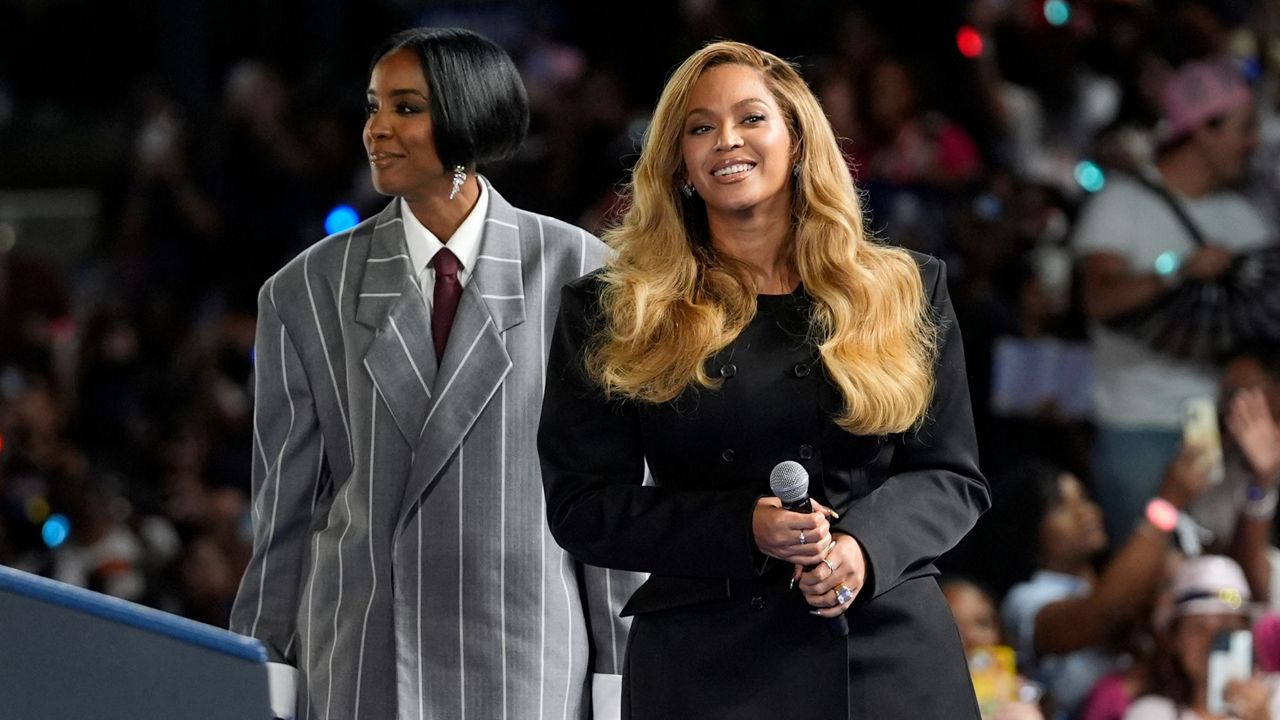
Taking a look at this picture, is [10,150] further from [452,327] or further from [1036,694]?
[452,327]

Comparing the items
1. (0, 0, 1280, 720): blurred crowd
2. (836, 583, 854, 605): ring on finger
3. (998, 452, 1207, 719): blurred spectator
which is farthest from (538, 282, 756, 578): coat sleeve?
(998, 452, 1207, 719): blurred spectator

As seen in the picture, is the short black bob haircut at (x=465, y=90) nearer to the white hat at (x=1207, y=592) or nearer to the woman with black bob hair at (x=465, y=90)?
the woman with black bob hair at (x=465, y=90)

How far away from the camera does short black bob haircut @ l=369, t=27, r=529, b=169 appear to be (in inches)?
111

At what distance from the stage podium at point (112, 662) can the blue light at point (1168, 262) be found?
12.2 feet

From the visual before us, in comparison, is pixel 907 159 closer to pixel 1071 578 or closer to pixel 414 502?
pixel 1071 578

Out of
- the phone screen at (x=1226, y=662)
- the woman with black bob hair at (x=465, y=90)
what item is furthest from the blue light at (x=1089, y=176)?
the woman with black bob hair at (x=465, y=90)

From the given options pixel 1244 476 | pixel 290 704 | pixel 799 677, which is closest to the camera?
pixel 799 677

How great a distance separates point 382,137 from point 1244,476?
2.90 m

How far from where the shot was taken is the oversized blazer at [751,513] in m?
2.26

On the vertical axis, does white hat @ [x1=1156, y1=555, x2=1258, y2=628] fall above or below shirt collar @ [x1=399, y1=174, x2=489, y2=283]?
below

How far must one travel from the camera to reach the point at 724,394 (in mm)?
2334

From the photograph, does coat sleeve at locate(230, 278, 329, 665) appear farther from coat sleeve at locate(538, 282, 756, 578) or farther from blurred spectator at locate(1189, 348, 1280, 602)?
blurred spectator at locate(1189, 348, 1280, 602)

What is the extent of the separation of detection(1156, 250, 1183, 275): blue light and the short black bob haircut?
2.66m

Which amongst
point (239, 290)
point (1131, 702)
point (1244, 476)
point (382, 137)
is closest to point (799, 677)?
point (382, 137)
